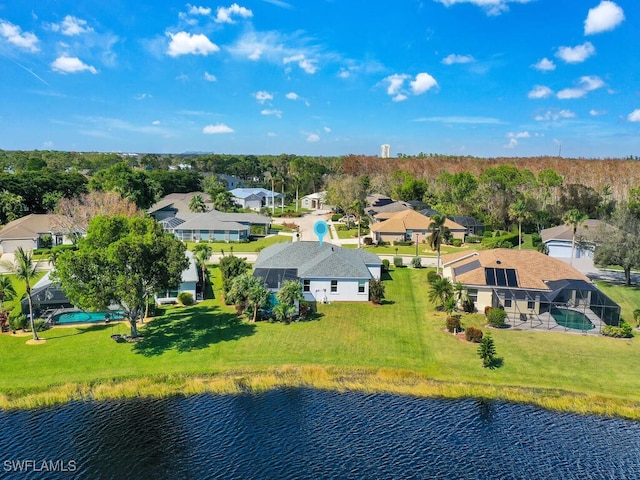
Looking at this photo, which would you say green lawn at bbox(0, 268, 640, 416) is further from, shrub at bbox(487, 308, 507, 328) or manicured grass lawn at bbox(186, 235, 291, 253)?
manicured grass lawn at bbox(186, 235, 291, 253)

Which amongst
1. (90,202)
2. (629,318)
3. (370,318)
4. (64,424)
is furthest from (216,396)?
(90,202)

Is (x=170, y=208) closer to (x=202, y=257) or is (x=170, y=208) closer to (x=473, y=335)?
(x=202, y=257)

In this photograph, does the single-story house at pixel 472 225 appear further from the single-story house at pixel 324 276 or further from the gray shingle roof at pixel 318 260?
the single-story house at pixel 324 276

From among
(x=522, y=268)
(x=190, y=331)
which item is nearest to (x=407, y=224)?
(x=522, y=268)

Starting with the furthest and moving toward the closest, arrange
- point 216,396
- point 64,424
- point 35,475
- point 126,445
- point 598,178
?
point 598,178 → point 216,396 → point 64,424 → point 126,445 → point 35,475

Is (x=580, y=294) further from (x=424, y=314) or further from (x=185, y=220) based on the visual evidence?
(x=185, y=220)
